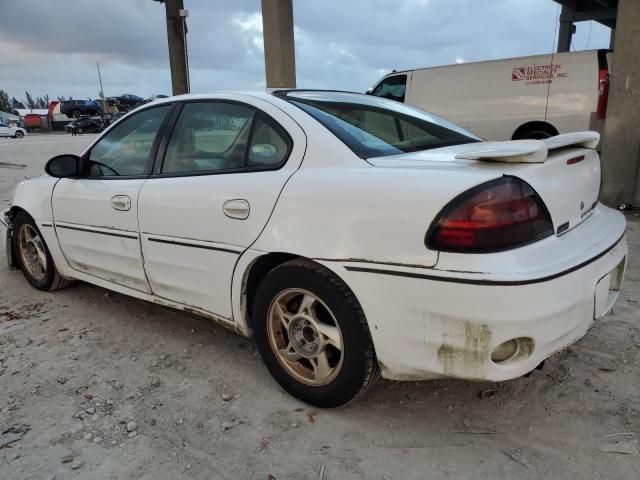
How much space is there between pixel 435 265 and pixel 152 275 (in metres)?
1.77

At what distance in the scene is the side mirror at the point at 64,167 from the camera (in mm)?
3379

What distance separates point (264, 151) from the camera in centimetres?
249

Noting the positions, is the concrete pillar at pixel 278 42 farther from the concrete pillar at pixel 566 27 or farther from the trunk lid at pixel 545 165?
the concrete pillar at pixel 566 27

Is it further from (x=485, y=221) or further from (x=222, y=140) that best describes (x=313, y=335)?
(x=222, y=140)

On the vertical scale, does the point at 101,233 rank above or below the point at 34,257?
above

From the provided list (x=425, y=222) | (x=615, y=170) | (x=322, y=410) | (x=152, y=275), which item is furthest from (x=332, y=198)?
(x=615, y=170)

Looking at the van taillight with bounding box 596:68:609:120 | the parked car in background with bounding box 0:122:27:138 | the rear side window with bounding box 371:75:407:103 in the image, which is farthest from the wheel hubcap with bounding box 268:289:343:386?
the parked car in background with bounding box 0:122:27:138

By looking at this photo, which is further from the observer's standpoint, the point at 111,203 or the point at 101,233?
the point at 101,233

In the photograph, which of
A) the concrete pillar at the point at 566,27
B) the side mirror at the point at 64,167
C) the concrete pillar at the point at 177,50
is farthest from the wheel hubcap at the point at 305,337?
the concrete pillar at the point at 566,27

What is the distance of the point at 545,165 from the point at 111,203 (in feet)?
7.84

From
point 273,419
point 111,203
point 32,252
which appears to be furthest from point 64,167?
point 273,419

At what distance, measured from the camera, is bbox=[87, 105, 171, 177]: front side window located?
3078mm

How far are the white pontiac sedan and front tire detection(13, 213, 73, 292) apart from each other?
84 cm

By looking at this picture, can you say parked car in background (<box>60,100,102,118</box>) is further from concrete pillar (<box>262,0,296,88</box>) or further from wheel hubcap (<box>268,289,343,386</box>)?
wheel hubcap (<box>268,289,343,386</box>)
